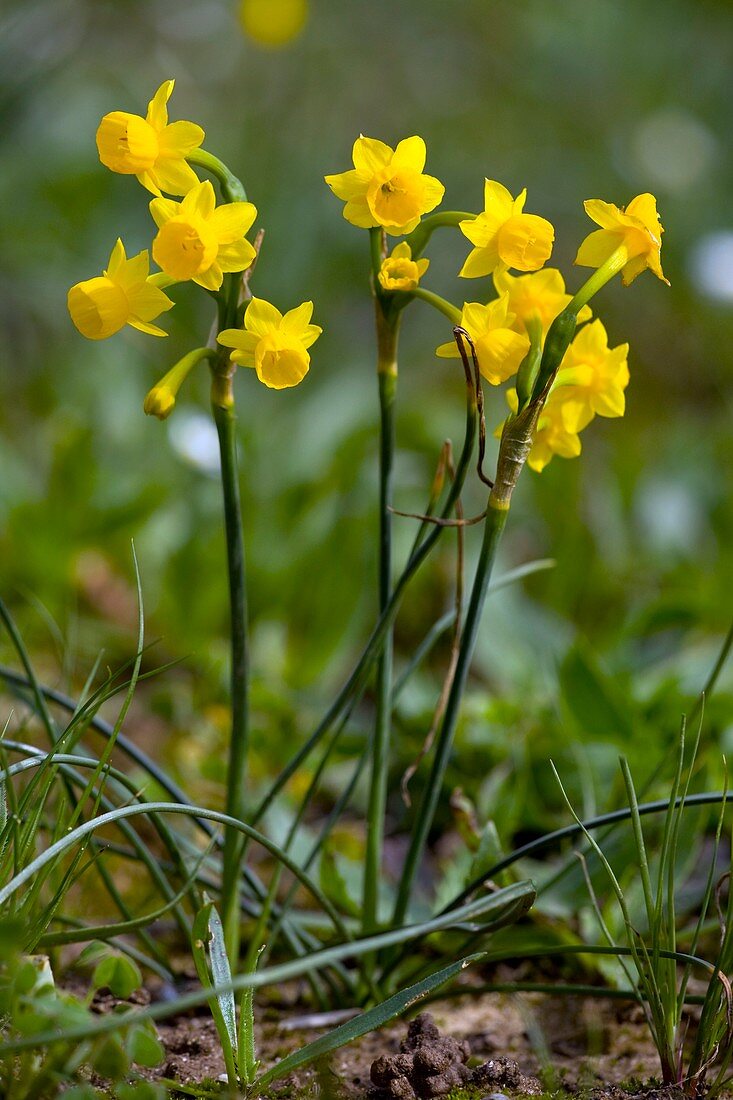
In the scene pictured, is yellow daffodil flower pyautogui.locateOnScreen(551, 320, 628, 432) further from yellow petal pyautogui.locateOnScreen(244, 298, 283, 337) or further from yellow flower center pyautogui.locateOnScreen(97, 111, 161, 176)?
yellow flower center pyautogui.locateOnScreen(97, 111, 161, 176)

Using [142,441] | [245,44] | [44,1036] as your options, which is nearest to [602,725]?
[44,1036]

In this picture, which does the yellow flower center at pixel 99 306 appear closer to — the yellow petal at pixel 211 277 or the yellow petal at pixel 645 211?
the yellow petal at pixel 211 277

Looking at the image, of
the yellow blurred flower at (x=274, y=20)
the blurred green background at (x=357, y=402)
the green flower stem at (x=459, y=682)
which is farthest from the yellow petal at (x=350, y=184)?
the yellow blurred flower at (x=274, y=20)

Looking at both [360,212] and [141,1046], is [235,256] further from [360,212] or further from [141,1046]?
[141,1046]

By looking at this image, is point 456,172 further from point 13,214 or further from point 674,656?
point 674,656

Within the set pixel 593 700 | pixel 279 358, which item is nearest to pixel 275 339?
pixel 279 358
